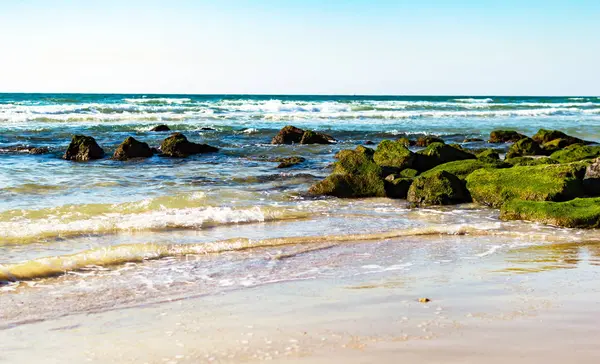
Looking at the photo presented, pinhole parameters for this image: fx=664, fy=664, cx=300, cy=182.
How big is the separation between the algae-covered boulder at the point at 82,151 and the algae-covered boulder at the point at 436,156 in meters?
8.77

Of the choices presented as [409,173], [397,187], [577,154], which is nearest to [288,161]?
[409,173]

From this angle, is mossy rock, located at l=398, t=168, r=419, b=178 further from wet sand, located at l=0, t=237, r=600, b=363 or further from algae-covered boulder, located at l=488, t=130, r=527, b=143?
algae-covered boulder, located at l=488, t=130, r=527, b=143

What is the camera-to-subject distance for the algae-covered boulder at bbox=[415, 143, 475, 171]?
14.3 m

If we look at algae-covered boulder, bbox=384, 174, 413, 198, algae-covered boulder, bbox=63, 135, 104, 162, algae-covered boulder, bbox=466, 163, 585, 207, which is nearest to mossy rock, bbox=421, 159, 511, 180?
algae-covered boulder, bbox=384, 174, 413, 198

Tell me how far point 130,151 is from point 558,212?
1226 cm

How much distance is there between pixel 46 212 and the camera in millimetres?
9570

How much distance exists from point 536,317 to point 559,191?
237 inches

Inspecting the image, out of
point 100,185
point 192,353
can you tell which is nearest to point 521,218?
point 192,353

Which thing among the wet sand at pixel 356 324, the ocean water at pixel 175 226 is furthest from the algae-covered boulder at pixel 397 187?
the wet sand at pixel 356 324

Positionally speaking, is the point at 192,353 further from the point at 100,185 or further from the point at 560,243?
the point at 100,185

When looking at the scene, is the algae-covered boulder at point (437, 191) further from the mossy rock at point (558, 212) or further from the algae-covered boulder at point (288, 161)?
the algae-covered boulder at point (288, 161)

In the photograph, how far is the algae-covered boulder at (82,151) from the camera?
17.7 meters

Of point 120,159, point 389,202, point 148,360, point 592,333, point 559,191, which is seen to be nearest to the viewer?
point 148,360

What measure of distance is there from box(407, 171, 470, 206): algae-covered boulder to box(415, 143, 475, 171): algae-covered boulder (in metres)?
2.96
